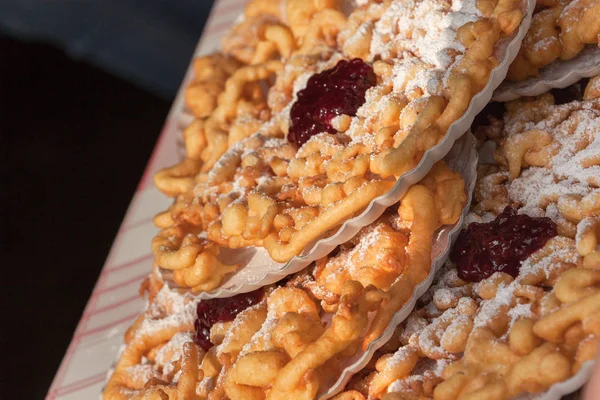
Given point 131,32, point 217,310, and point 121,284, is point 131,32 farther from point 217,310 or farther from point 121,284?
point 217,310

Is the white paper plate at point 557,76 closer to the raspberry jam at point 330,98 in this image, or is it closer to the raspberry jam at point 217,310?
the raspberry jam at point 330,98

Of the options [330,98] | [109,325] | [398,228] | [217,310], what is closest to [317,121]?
[330,98]

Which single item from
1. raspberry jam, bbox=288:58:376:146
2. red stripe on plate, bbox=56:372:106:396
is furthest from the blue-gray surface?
raspberry jam, bbox=288:58:376:146

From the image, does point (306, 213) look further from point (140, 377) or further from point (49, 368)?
point (49, 368)

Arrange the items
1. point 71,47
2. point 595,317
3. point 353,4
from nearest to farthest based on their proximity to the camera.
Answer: point 595,317 → point 353,4 → point 71,47

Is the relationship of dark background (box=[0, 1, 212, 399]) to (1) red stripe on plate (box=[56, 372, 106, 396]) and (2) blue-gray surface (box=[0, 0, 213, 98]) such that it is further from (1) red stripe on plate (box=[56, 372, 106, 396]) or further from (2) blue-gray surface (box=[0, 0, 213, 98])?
(1) red stripe on plate (box=[56, 372, 106, 396])

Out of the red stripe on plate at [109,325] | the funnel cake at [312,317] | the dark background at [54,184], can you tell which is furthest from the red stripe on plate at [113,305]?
the dark background at [54,184]

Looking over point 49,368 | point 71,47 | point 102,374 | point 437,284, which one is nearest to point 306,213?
point 437,284

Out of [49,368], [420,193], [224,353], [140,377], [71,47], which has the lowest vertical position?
[49,368]
